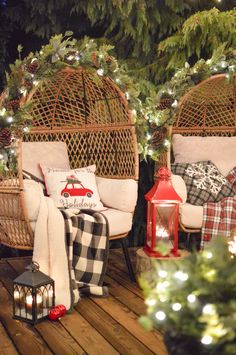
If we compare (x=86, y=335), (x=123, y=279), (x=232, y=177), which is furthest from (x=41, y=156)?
(x=86, y=335)

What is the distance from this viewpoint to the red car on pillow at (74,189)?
3.66 metres

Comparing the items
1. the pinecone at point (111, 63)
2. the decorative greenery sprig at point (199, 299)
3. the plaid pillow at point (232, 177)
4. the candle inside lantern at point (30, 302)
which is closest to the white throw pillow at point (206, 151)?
the plaid pillow at point (232, 177)

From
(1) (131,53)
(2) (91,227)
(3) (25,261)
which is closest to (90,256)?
(2) (91,227)

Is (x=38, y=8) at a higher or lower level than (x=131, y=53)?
higher

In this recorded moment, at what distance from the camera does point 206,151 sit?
170 inches

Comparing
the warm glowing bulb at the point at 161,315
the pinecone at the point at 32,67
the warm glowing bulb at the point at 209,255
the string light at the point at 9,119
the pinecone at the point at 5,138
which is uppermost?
the pinecone at the point at 32,67

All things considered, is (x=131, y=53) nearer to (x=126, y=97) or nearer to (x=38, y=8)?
(x=38, y=8)

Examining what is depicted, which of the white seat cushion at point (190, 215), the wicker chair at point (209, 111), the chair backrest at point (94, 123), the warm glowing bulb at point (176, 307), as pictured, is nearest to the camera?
the warm glowing bulb at point (176, 307)

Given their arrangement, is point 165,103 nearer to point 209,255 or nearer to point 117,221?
point 117,221

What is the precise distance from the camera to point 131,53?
4980 millimetres

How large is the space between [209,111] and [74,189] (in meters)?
1.67

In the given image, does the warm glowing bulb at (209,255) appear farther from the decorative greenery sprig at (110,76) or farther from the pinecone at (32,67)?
the pinecone at (32,67)

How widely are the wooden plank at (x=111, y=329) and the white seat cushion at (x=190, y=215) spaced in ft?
2.84

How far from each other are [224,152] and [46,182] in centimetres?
152
